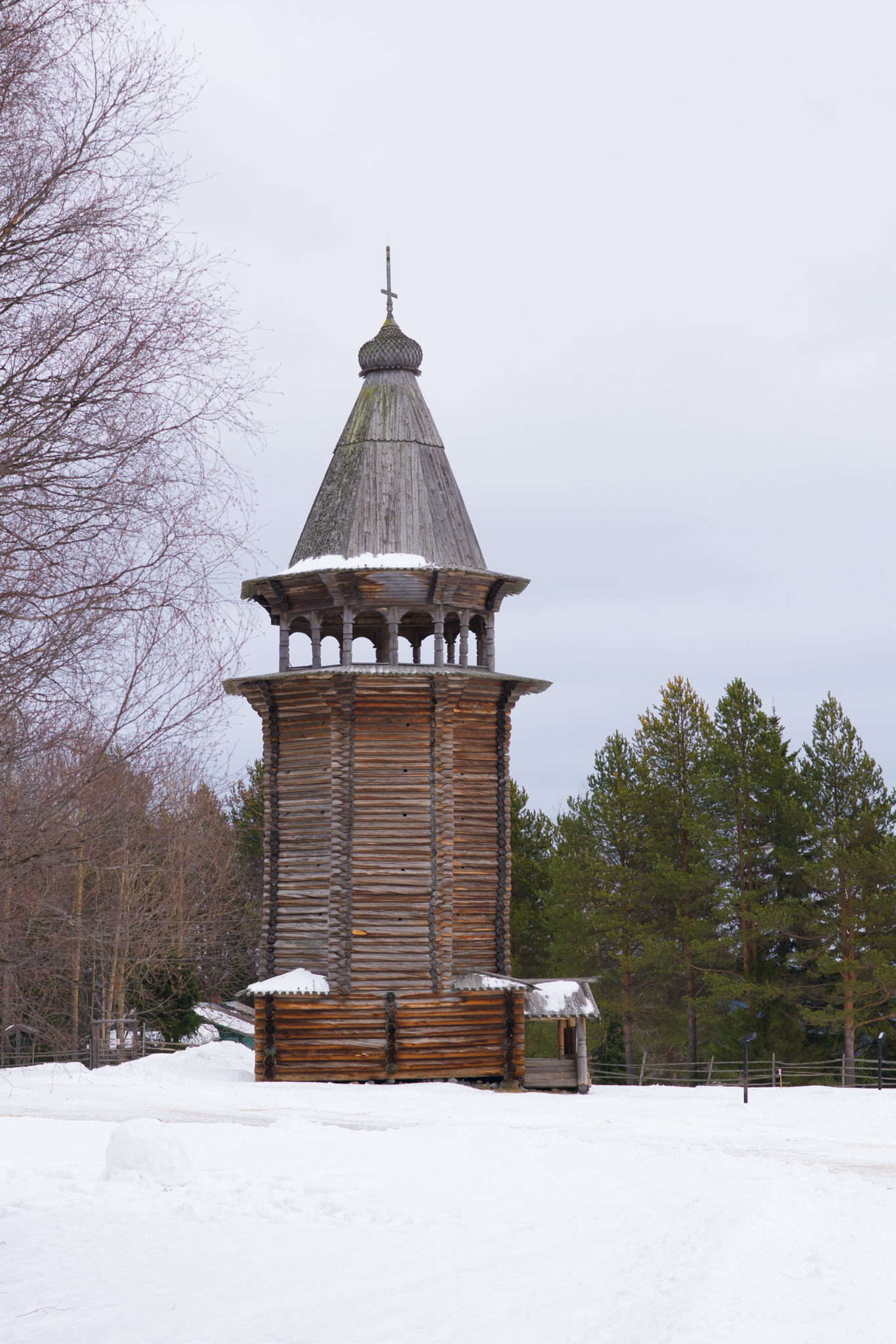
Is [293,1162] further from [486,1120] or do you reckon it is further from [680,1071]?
[680,1071]

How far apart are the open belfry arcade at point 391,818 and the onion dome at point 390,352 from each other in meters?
2.34

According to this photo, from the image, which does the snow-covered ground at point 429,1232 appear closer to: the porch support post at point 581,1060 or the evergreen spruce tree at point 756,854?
the porch support post at point 581,1060

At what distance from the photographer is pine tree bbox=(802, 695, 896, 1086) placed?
34.7 meters

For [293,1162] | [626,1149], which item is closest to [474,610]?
[626,1149]

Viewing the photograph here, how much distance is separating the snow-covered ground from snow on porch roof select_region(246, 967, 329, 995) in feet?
22.3

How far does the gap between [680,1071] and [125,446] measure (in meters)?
37.4

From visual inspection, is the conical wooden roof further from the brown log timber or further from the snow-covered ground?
the snow-covered ground

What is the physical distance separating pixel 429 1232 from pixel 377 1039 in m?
14.9

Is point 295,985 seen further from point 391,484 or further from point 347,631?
point 391,484

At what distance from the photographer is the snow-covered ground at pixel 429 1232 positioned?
26.5ft

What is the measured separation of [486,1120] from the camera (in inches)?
722

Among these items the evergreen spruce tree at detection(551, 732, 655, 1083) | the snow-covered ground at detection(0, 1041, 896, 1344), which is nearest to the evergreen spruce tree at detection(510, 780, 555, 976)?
the evergreen spruce tree at detection(551, 732, 655, 1083)

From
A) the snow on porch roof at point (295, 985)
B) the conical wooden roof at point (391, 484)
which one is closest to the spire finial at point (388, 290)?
the conical wooden roof at point (391, 484)

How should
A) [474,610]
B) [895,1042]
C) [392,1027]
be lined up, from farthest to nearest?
[895,1042]
[474,610]
[392,1027]
